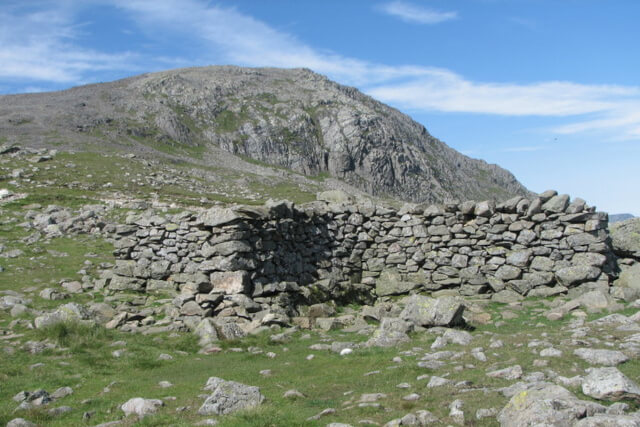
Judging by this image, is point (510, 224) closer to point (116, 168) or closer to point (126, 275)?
point (126, 275)

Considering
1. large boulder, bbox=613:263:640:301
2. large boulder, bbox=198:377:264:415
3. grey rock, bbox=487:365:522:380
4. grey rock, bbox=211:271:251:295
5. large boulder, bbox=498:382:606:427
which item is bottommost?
large boulder, bbox=198:377:264:415

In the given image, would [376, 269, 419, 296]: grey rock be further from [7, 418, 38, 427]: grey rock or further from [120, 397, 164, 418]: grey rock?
[7, 418, 38, 427]: grey rock

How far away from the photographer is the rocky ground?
678 cm

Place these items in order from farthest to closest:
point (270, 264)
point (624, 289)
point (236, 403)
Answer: point (270, 264) < point (624, 289) < point (236, 403)

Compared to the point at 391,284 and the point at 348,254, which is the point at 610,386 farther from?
the point at 348,254

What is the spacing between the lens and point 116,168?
244 ft

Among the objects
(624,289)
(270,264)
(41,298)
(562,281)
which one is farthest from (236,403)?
(562,281)

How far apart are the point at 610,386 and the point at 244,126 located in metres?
171

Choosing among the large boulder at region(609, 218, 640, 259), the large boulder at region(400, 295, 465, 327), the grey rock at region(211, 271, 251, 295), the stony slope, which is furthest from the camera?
the stony slope

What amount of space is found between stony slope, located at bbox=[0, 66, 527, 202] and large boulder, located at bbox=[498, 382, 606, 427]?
123 metres

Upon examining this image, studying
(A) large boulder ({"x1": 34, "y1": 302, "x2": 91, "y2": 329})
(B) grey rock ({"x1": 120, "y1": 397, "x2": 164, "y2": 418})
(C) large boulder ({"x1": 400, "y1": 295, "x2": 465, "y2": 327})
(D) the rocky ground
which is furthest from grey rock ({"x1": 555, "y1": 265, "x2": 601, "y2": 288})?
(A) large boulder ({"x1": 34, "y1": 302, "x2": 91, "y2": 329})

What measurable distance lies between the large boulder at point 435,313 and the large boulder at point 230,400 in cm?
675

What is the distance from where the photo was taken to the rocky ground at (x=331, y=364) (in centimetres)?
678

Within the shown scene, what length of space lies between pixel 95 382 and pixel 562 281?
51.9 ft
